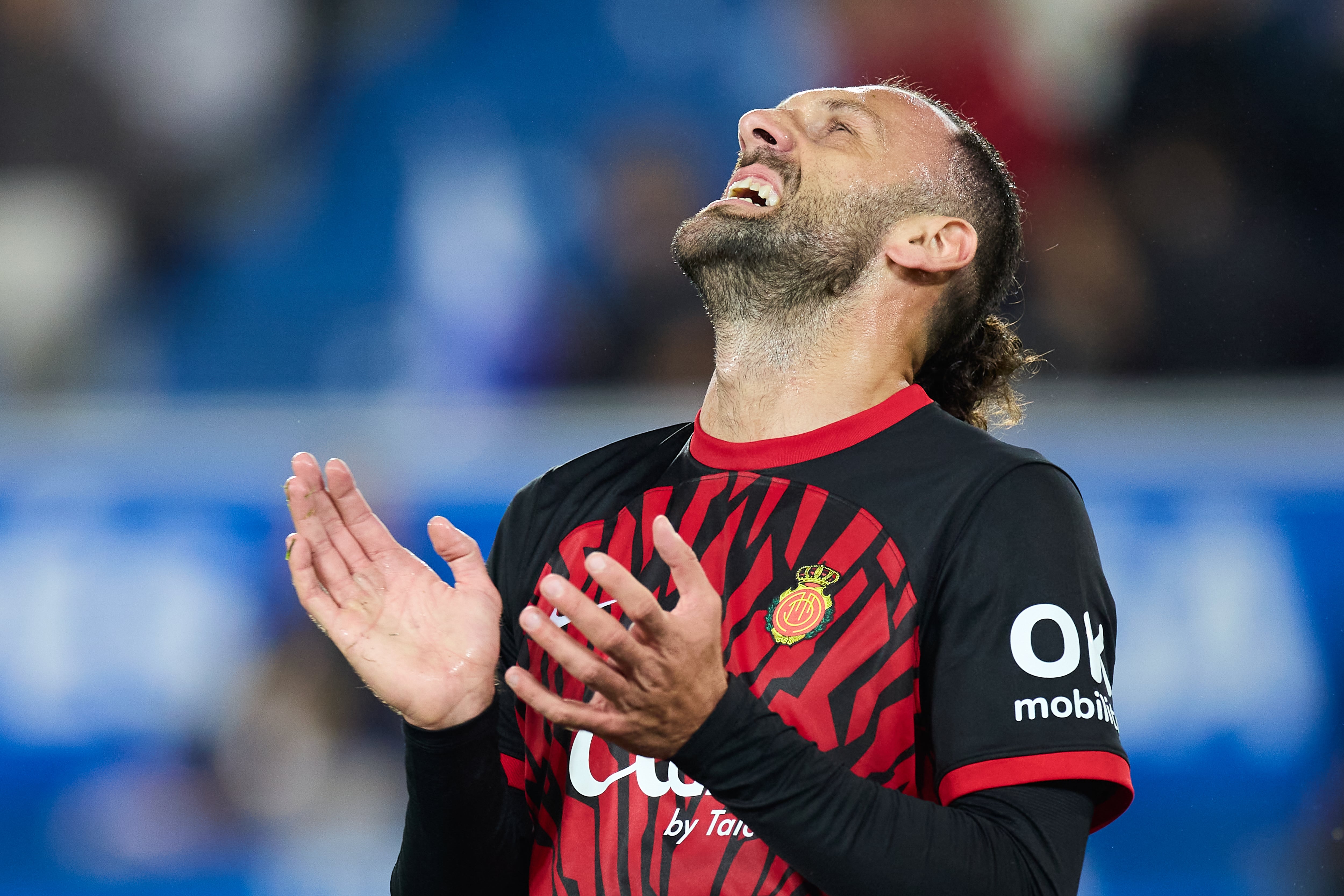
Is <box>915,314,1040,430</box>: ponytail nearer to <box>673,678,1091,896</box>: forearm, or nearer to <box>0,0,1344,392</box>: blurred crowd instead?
<box>673,678,1091,896</box>: forearm

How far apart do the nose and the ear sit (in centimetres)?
23

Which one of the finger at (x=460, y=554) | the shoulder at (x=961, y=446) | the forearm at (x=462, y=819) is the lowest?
the forearm at (x=462, y=819)

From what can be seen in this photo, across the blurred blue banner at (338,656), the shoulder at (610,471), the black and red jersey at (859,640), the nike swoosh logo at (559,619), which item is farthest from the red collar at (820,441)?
the blurred blue banner at (338,656)

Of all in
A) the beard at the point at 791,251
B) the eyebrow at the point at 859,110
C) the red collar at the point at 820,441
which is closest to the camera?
the red collar at the point at 820,441

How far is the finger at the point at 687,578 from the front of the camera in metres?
1.27

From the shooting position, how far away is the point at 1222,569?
147 inches

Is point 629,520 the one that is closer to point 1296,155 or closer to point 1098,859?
point 1098,859

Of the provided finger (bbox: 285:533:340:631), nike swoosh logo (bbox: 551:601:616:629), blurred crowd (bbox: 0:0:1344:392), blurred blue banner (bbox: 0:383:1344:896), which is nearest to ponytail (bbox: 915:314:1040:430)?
nike swoosh logo (bbox: 551:601:616:629)

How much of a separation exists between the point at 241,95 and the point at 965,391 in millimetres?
3535

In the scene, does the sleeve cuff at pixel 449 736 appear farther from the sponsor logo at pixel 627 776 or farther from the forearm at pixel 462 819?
the sponsor logo at pixel 627 776

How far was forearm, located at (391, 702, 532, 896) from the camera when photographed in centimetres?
170

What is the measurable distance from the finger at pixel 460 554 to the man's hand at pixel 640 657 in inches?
15.4

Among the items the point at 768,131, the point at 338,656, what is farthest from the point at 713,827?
the point at 338,656

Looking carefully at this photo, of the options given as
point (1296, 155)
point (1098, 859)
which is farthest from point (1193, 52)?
point (1098, 859)
